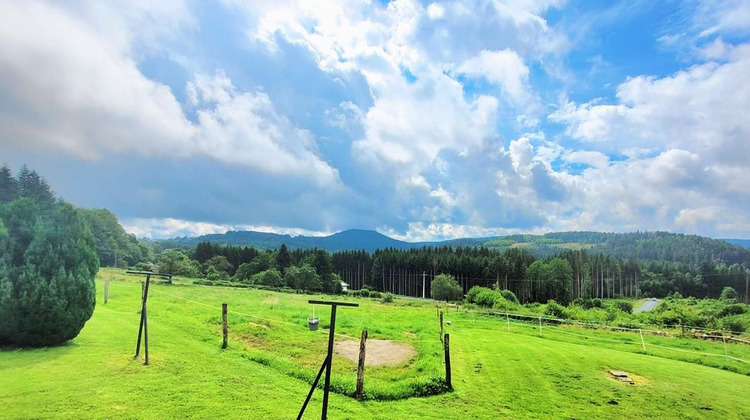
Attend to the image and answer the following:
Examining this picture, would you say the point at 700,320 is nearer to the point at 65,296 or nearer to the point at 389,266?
the point at 65,296

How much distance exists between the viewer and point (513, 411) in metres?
11.8

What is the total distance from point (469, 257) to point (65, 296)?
91636 mm

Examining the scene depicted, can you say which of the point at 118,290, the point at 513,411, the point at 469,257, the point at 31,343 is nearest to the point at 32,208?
the point at 31,343

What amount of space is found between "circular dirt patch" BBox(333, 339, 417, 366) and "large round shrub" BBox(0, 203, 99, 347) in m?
9.79

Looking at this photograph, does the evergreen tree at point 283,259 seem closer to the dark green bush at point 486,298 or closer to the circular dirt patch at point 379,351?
the dark green bush at point 486,298

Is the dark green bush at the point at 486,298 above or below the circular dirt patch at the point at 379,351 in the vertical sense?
below

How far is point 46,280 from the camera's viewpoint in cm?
1184

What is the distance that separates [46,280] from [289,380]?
7.98 m

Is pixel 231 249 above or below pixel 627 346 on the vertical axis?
above

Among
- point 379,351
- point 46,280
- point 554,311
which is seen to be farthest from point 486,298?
point 46,280

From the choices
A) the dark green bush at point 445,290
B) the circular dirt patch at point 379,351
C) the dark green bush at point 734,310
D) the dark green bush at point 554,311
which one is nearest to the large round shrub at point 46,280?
the circular dirt patch at point 379,351

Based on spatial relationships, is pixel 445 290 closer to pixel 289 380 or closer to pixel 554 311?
pixel 554 311

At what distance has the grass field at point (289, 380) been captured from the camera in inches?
373

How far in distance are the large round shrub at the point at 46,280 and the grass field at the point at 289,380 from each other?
66 centimetres
